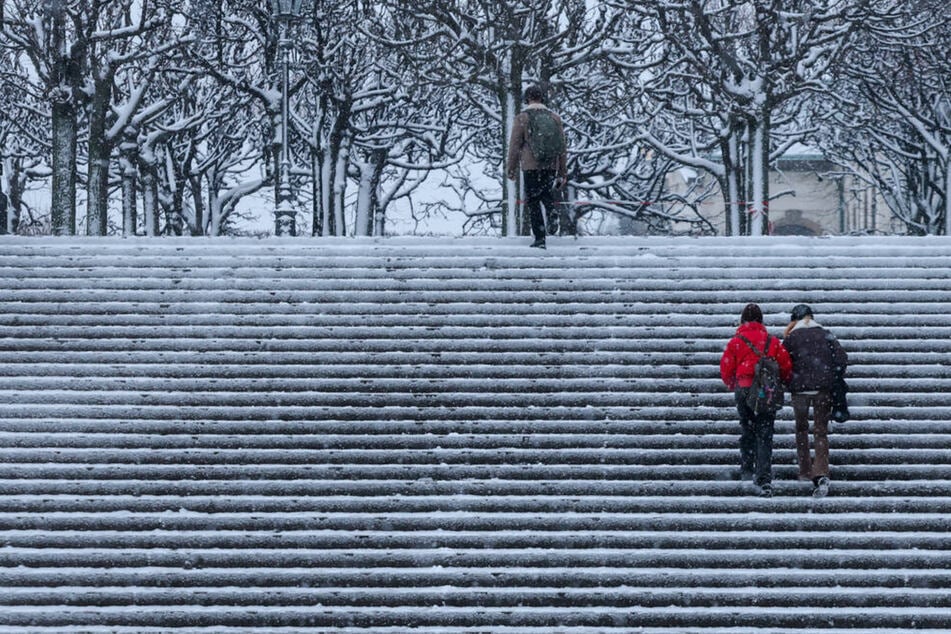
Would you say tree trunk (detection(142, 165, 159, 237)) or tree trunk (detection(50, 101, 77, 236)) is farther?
tree trunk (detection(142, 165, 159, 237))

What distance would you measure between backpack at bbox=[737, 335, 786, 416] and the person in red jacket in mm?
55

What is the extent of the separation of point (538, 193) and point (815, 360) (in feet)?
14.8

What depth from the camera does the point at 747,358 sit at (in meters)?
9.72

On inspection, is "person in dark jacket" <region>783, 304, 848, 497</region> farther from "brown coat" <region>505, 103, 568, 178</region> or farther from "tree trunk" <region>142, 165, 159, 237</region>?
"tree trunk" <region>142, 165, 159, 237</region>

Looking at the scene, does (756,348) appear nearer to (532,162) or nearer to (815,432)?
(815,432)

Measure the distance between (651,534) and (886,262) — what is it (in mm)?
5817

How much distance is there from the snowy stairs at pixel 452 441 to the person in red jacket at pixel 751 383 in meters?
0.25

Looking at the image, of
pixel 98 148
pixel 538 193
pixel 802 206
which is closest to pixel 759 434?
pixel 538 193

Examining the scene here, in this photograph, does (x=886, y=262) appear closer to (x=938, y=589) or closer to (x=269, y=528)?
(x=938, y=589)

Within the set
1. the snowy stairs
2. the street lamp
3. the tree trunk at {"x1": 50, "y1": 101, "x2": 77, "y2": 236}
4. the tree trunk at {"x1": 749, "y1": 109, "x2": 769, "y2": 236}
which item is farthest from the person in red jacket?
the tree trunk at {"x1": 50, "y1": 101, "x2": 77, "y2": 236}

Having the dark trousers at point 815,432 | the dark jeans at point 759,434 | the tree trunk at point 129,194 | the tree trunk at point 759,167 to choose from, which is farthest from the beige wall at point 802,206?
the dark jeans at point 759,434

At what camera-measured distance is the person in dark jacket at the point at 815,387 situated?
9.64 metres

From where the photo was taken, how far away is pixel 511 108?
20.7 metres

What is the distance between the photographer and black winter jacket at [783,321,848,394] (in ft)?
31.9
